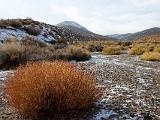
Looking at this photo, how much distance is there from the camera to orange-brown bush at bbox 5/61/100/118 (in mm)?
7348

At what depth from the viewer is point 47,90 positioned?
24.2 ft

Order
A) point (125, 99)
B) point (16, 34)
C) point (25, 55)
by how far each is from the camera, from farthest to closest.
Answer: point (16, 34)
point (25, 55)
point (125, 99)

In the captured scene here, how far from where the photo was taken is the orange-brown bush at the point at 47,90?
7348mm

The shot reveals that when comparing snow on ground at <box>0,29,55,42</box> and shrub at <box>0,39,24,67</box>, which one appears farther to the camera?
snow on ground at <box>0,29,55,42</box>

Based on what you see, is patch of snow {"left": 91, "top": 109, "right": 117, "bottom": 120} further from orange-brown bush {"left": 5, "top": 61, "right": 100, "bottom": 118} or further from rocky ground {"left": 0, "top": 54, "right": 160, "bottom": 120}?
orange-brown bush {"left": 5, "top": 61, "right": 100, "bottom": 118}

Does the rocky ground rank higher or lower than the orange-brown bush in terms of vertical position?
lower

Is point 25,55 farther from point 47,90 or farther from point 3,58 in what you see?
point 47,90

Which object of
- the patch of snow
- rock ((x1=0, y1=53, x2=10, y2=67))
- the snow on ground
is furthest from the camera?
the snow on ground

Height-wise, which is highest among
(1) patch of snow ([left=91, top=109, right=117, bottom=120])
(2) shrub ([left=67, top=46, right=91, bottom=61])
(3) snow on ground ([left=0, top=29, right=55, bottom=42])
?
(3) snow on ground ([left=0, top=29, right=55, bottom=42])

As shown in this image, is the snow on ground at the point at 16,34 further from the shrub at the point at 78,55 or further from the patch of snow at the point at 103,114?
the patch of snow at the point at 103,114

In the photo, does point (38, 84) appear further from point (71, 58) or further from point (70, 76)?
point (71, 58)

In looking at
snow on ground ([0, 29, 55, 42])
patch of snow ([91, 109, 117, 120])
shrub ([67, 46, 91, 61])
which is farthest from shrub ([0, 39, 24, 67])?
patch of snow ([91, 109, 117, 120])

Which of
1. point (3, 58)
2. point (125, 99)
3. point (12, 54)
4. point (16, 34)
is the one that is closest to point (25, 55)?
point (12, 54)

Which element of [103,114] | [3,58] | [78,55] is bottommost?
[103,114]
